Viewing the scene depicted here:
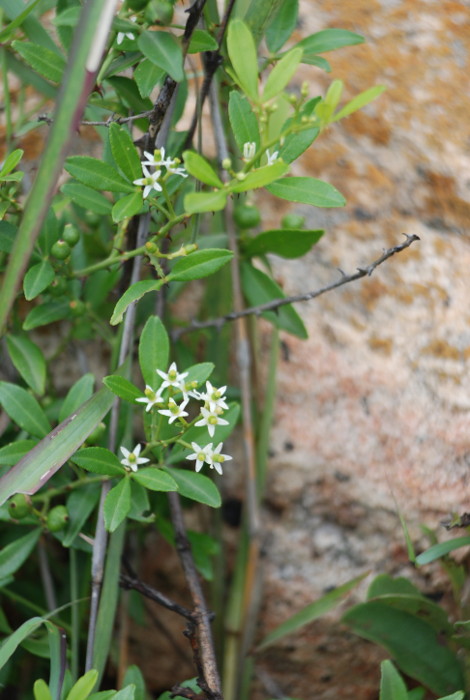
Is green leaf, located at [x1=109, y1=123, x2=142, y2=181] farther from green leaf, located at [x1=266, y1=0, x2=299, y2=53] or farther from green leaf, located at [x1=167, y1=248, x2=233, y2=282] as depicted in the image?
green leaf, located at [x1=266, y1=0, x2=299, y2=53]

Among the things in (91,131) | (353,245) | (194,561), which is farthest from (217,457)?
(91,131)

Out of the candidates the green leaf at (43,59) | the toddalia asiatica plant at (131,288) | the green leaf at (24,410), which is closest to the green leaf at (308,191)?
the toddalia asiatica plant at (131,288)

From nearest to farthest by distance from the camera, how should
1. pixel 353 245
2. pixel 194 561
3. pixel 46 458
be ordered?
1. pixel 46 458
2. pixel 194 561
3. pixel 353 245

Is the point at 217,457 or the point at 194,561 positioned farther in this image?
the point at 194,561

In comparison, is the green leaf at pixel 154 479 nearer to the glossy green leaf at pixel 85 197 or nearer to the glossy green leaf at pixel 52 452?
the glossy green leaf at pixel 52 452

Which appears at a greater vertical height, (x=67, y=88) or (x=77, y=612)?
(x=67, y=88)

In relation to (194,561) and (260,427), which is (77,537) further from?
(260,427)

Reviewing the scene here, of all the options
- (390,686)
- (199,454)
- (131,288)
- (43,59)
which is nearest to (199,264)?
(131,288)

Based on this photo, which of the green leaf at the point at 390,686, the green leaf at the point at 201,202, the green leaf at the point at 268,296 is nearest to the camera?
the green leaf at the point at 201,202
